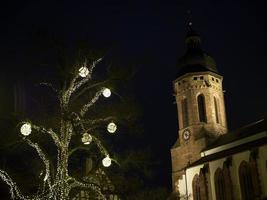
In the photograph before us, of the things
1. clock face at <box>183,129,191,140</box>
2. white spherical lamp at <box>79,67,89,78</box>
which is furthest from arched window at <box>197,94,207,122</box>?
white spherical lamp at <box>79,67,89,78</box>

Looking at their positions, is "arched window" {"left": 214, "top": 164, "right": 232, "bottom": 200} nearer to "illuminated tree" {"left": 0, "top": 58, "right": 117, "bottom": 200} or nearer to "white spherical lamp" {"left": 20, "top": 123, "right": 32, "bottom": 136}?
"illuminated tree" {"left": 0, "top": 58, "right": 117, "bottom": 200}

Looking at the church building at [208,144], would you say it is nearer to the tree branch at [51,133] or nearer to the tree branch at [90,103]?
the tree branch at [90,103]

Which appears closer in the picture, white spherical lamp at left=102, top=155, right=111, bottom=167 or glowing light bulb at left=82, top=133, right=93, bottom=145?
glowing light bulb at left=82, top=133, right=93, bottom=145

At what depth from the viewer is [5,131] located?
43.7ft

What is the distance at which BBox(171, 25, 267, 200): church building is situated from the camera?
37188 mm

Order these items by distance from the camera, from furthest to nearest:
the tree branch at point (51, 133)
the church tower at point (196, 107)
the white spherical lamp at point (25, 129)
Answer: the church tower at point (196, 107), the tree branch at point (51, 133), the white spherical lamp at point (25, 129)

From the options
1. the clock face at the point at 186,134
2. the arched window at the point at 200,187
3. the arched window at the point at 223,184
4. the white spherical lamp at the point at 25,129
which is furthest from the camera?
the clock face at the point at 186,134

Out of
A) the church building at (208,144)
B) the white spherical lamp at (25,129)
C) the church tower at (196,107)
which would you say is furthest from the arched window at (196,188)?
the white spherical lamp at (25,129)

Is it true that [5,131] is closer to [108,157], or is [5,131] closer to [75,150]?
[75,150]

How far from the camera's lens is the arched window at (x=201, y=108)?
46.3m

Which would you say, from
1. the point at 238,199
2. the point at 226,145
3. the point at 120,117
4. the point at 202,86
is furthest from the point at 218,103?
the point at 120,117

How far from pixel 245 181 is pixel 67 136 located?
2696cm

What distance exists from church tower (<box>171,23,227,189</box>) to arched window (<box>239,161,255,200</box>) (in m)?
7.22

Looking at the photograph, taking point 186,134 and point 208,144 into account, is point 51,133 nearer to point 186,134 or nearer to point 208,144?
point 208,144
